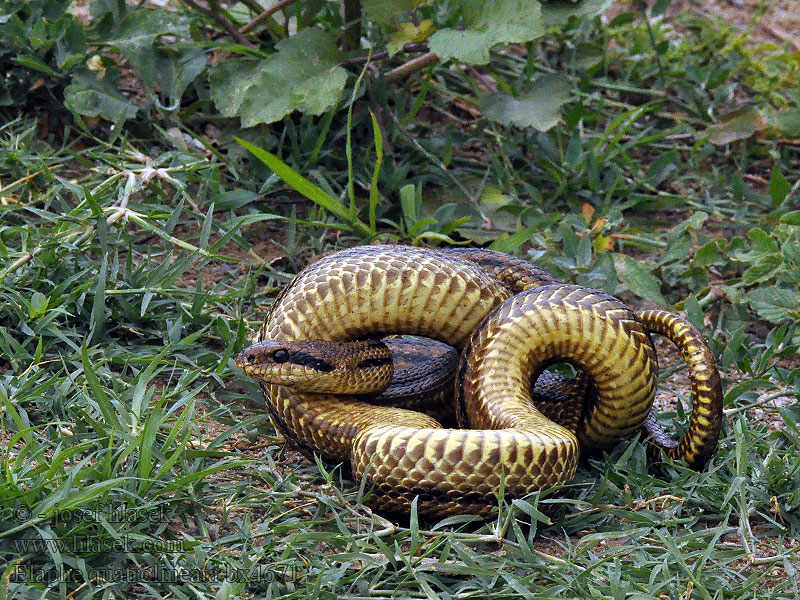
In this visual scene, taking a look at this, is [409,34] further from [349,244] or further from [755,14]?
[755,14]

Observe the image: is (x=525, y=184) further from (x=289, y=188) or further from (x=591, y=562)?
(x=591, y=562)

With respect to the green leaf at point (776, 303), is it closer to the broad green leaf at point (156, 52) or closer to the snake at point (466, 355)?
the snake at point (466, 355)

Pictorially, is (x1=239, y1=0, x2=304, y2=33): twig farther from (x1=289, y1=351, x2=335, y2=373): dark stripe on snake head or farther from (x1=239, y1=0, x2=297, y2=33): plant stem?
(x1=289, y1=351, x2=335, y2=373): dark stripe on snake head

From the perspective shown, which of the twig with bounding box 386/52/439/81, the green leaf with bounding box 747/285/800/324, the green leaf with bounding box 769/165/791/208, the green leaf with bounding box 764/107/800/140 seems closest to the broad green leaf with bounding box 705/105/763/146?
the green leaf with bounding box 764/107/800/140

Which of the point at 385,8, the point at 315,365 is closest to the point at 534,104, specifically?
the point at 385,8

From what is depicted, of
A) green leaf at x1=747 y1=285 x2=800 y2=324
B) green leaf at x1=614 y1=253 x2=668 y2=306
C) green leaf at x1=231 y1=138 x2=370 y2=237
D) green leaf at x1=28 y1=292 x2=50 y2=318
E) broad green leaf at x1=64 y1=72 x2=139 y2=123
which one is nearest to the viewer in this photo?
green leaf at x1=28 y1=292 x2=50 y2=318

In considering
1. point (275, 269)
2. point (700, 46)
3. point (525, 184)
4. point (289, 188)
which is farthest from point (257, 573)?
point (700, 46)
